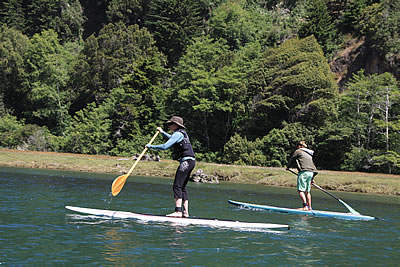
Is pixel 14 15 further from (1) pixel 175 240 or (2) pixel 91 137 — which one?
(1) pixel 175 240

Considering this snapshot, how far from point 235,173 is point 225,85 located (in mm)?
20597

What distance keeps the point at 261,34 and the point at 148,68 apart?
952 inches

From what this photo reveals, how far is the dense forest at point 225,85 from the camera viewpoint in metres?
45.6

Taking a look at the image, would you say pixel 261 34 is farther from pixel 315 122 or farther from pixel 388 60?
pixel 315 122

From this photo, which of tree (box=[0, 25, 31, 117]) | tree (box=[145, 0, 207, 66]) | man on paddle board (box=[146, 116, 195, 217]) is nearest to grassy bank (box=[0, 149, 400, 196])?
man on paddle board (box=[146, 116, 195, 217])

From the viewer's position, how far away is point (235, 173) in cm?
3591

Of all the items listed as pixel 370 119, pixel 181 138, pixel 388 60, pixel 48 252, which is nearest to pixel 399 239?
pixel 181 138

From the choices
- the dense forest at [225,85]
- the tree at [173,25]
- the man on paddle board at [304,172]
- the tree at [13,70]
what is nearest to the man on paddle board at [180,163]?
the man on paddle board at [304,172]

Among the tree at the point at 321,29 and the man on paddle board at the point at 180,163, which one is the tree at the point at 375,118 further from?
the man on paddle board at the point at 180,163

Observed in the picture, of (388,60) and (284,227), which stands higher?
(388,60)

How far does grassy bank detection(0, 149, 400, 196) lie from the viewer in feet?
102

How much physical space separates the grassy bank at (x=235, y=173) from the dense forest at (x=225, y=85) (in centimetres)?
857

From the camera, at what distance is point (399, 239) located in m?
12.1

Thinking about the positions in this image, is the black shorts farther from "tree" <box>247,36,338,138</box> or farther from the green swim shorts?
"tree" <box>247,36,338,138</box>
